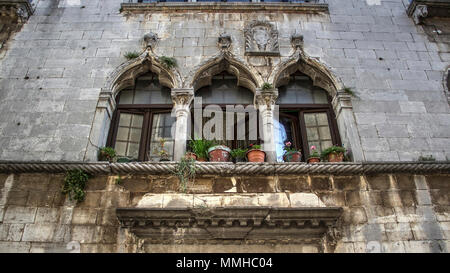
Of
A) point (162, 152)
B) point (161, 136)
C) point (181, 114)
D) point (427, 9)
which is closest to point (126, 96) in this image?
point (161, 136)

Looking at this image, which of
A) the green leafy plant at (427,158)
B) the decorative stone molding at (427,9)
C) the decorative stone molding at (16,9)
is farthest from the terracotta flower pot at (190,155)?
the decorative stone molding at (427,9)

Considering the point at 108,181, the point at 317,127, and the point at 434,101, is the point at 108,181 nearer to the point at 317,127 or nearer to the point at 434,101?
the point at 317,127

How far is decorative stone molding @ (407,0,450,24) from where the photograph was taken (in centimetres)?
789

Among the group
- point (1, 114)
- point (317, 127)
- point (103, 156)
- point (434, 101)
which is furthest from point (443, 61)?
point (1, 114)

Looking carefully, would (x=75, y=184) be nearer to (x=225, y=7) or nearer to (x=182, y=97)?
(x=182, y=97)

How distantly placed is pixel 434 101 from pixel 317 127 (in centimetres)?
225

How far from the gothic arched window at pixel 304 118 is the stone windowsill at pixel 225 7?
5.91 feet

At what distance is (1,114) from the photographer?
21.3 ft

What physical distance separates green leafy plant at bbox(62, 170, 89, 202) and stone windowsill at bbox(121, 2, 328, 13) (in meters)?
4.37

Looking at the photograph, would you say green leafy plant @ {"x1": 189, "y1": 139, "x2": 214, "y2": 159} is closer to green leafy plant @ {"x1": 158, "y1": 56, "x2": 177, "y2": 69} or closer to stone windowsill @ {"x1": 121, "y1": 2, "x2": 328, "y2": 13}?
green leafy plant @ {"x1": 158, "y1": 56, "x2": 177, "y2": 69}

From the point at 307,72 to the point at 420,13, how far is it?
2.99 m

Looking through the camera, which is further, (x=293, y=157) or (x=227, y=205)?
(x=293, y=157)

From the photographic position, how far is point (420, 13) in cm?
787

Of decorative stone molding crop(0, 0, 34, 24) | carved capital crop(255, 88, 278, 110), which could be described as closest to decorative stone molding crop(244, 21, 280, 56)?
carved capital crop(255, 88, 278, 110)
